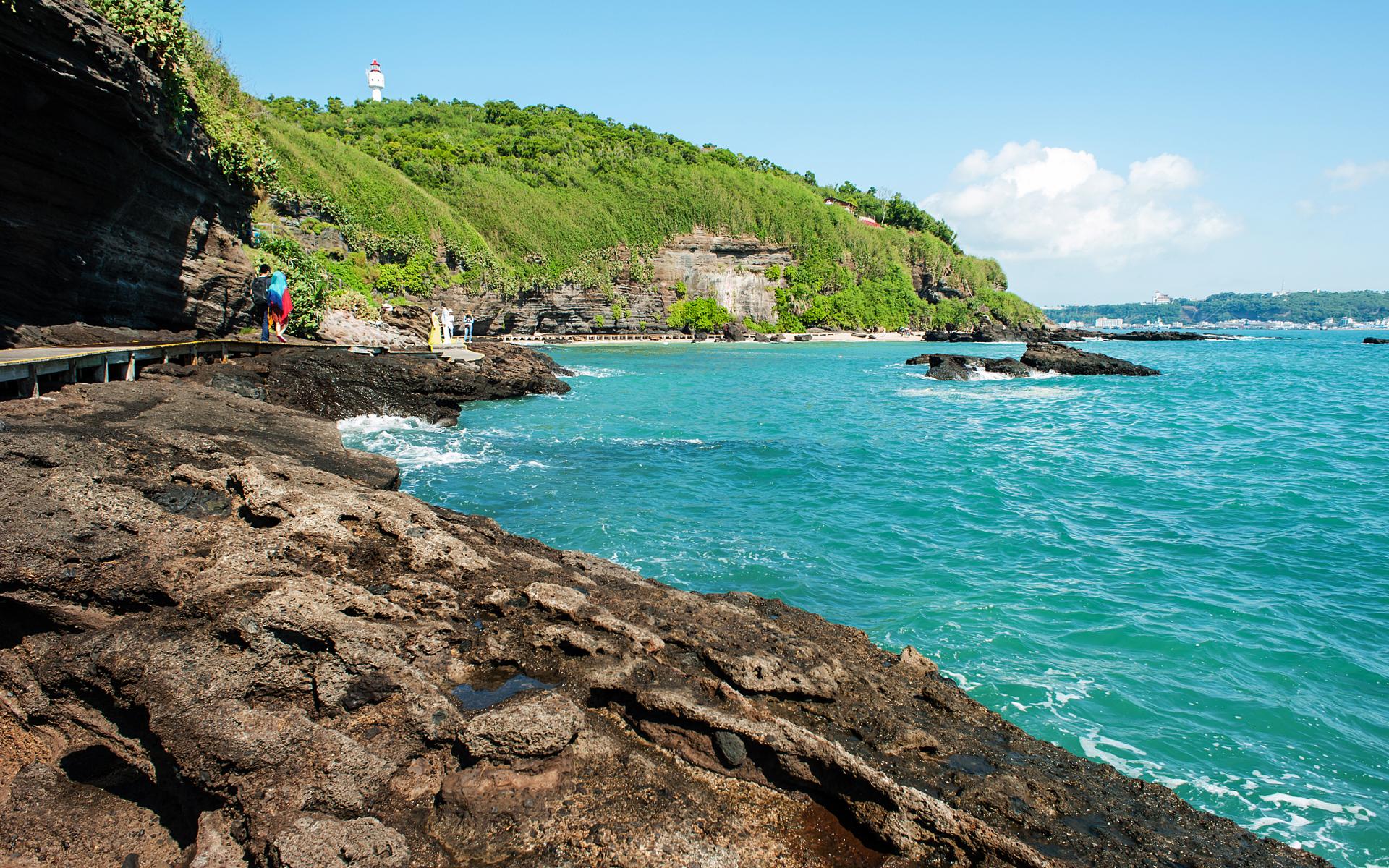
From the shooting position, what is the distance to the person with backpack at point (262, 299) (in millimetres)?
21547

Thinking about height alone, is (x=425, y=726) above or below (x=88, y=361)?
below

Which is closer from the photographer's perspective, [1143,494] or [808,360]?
[1143,494]

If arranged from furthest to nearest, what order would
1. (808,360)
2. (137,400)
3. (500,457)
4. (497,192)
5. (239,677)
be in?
(497,192), (808,360), (500,457), (137,400), (239,677)

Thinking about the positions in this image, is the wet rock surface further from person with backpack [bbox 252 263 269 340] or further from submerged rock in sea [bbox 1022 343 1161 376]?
submerged rock in sea [bbox 1022 343 1161 376]

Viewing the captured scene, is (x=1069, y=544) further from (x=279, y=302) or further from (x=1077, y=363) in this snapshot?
(x=1077, y=363)

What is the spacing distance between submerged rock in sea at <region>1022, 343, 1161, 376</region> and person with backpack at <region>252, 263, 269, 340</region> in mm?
45141

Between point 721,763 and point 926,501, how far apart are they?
451 inches

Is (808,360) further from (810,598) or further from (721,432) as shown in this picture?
(810,598)

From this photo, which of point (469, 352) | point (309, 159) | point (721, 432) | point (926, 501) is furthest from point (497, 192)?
point (926, 501)

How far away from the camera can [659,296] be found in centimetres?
8812

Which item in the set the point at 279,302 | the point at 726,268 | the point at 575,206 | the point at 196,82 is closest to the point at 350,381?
the point at 279,302

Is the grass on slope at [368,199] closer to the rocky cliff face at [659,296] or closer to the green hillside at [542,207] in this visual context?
the green hillside at [542,207]

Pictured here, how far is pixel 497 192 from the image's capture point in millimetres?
80375

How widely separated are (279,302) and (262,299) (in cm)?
160
